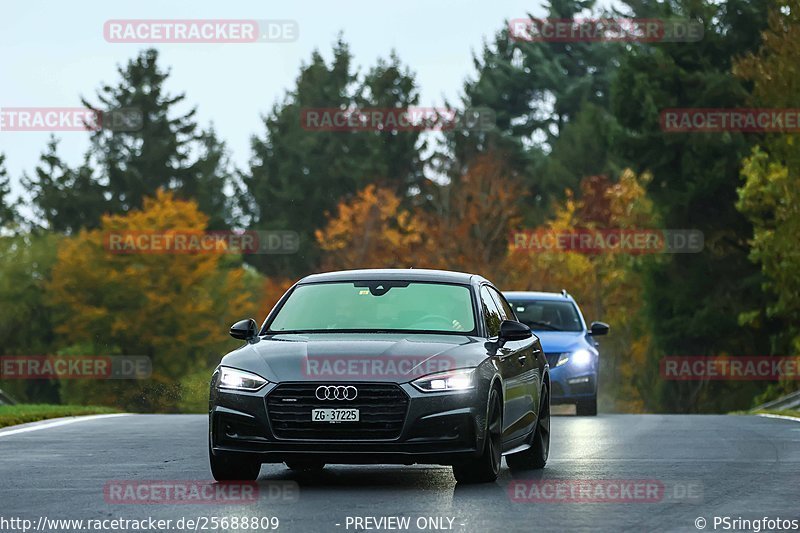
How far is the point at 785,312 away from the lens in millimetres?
52906

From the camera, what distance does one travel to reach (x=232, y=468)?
13430 millimetres

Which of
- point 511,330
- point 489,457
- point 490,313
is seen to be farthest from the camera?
point 490,313

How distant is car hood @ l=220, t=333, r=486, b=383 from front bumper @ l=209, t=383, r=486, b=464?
0.59ft

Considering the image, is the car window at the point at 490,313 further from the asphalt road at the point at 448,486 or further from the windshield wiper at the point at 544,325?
the windshield wiper at the point at 544,325

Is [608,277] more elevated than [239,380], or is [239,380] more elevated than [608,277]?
[239,380]

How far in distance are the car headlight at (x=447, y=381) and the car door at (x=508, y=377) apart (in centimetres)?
67

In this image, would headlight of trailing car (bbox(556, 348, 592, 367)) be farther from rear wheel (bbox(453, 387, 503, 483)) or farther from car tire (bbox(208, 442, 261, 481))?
car tire (bbox(208, 442, 261, 481))

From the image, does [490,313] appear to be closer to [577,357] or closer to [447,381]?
[447,381]

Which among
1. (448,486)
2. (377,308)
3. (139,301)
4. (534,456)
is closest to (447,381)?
(448,486)

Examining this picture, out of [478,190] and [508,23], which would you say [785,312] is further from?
[508,23]

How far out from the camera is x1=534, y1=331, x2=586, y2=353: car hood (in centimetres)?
2741

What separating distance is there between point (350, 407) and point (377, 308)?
165 cm

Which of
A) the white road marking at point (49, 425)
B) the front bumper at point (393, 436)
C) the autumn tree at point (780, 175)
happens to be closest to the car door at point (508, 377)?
the front bumper at point (393, 436)

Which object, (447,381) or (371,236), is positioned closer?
(447,381)
